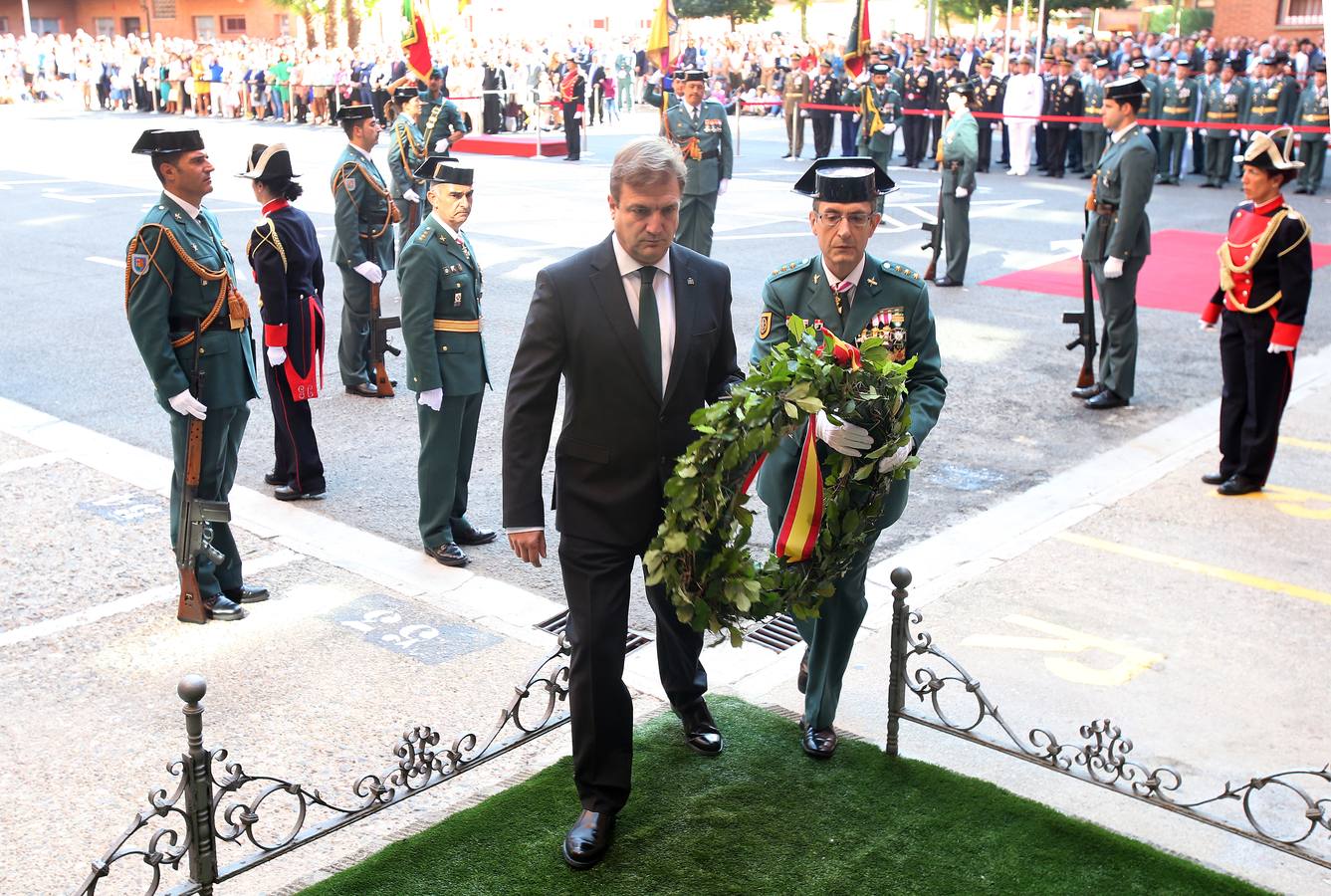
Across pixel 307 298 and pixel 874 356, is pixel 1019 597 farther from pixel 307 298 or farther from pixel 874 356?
pixel 307 298

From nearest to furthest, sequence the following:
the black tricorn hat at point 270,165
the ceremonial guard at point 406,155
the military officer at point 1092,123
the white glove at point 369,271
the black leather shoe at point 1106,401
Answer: the black tricorn hat at point 270,165, the white glove at point 369,271, the black leather shoe at point 1106,401, the ceremonial guard at point 406,155, the military officer at point 1092,123

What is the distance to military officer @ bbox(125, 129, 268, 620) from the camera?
5.71m

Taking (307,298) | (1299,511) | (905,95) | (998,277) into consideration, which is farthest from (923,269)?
(905,95)

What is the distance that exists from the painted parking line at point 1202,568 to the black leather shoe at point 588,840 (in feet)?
12.4

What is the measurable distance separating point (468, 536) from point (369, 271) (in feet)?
10.5

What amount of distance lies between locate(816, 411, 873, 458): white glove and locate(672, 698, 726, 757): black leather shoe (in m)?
1.29

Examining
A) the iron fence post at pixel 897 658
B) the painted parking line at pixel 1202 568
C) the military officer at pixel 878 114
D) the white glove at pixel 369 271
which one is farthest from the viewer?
the military officer at pixel 878 114

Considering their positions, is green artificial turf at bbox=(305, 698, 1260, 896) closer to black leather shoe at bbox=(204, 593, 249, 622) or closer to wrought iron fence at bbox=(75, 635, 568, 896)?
wrought iron fence at bbox=(75, 635, 568, 896)

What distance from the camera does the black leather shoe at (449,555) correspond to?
21.8ft

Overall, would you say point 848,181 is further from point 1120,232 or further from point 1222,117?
point 1222,117

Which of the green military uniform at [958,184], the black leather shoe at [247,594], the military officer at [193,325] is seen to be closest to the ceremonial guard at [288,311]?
the military officer at [193,325]

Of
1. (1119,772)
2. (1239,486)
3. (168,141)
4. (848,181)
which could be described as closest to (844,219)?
(848,181)

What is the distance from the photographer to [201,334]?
19.3 feet

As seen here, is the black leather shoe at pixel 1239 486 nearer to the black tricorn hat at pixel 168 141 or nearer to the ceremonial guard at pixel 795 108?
the black tricorn hat at pixel 168 141
